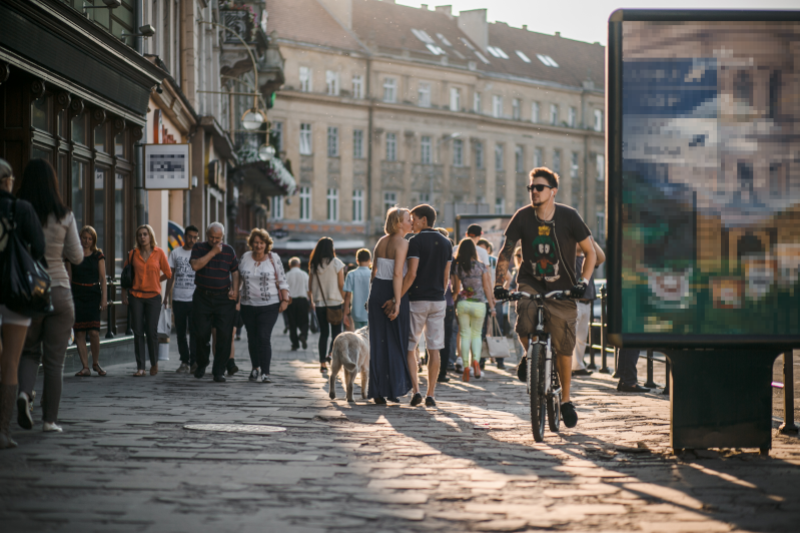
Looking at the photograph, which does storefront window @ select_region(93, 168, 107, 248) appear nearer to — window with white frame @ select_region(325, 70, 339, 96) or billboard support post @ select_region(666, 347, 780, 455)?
billboard support post @ select_region(666, 347, 780, 455)

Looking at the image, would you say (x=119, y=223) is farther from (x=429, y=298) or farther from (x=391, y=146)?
(x=391, y=146)

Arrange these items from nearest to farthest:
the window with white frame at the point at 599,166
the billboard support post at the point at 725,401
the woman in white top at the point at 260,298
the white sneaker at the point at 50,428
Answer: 1. the billboard support post at the point at 725,401
2. the white sneaker at the point at 50,428
3. the woman in white top at the point at 260,298
4. the window with white frame at the point at 599,166

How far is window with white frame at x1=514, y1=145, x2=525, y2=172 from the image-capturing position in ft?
231

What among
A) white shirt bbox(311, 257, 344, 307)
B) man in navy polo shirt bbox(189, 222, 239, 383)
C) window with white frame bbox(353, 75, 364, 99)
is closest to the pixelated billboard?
man in navy polo shirt bbox(189, 222, 239, 383)

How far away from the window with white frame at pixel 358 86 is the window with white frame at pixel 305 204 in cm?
649

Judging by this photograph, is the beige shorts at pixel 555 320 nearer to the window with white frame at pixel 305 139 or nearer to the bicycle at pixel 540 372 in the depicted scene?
the bicycle at pixel 540 372

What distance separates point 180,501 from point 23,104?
8102 mm

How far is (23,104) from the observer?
1165 centimetres

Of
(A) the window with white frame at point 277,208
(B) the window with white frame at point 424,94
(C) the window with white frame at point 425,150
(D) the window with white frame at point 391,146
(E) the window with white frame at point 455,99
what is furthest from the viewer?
(E) the window with white frame at point 455,99

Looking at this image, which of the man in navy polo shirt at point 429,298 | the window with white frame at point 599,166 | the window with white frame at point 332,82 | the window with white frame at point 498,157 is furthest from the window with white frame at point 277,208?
the man in navy polo shirt at point 429,298

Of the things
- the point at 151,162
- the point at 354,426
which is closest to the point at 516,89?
the point at 151,162

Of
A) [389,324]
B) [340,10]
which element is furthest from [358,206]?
[389,324]

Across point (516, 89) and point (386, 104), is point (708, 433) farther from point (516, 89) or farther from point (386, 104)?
point (516, 89)

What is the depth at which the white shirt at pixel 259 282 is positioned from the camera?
470 inches
